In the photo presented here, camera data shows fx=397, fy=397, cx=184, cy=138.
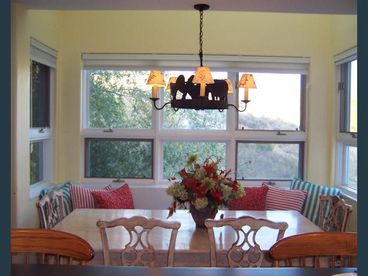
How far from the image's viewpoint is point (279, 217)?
10.1 ft

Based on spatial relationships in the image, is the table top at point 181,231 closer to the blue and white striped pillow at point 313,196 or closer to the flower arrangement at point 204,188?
the flower arrangement at point 204,188

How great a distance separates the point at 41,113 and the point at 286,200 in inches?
98.2

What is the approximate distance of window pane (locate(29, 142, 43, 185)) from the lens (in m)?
3.65

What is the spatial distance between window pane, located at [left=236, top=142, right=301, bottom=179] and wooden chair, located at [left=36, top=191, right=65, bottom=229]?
2.04 m

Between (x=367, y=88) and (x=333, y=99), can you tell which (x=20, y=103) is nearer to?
(x=367, y=88)

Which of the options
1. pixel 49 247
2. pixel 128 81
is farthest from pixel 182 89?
pixel 128 81

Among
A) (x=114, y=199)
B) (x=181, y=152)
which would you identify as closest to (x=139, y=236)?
(x=114, y=199)

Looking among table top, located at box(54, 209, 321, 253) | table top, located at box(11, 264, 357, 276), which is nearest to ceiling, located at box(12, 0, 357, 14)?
table top, located at box(54, 209, 321, 253)

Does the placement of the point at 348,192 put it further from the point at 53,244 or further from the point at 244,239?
the point at 53,244

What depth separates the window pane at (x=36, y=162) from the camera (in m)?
3.65

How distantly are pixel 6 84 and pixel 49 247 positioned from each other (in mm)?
1033

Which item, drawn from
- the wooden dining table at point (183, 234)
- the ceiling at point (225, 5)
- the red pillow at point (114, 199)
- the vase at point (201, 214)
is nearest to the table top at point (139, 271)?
the wooden dining table at point (183, 234)

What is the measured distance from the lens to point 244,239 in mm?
2066

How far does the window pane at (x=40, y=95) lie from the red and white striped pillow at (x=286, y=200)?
2307mm
